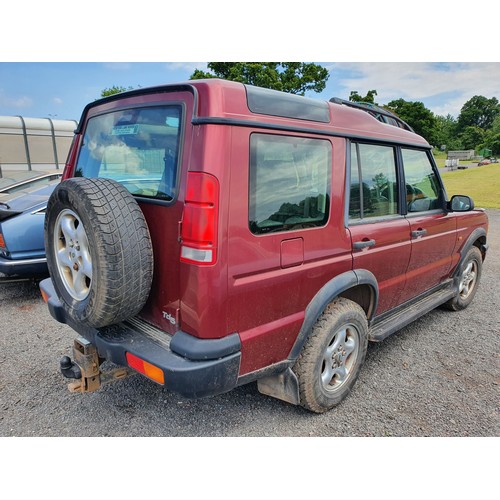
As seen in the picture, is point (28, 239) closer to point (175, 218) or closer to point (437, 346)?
point (175, 218)

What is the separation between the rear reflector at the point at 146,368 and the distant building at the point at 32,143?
55.1 ft

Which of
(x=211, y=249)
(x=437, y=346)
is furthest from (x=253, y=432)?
(x=437, y=346)

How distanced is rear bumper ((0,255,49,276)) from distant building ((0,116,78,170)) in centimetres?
1375

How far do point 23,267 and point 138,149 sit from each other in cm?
311

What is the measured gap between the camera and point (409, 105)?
5506 centimetres

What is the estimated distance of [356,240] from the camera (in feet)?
8.61

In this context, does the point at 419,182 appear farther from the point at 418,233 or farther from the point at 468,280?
the point at 468,280

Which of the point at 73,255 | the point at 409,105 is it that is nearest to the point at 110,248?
the point at 73,255

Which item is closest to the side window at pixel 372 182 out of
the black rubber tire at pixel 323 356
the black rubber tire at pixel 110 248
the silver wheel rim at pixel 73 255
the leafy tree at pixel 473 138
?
the black rubber tire at pixel 323 356

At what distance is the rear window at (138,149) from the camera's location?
2.03 meters

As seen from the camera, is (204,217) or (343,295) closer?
(204,217)

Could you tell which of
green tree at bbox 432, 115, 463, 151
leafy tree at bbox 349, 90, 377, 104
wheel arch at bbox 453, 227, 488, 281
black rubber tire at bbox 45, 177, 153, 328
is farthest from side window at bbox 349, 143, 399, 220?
green tree at bbox 432, 115, 463, 151

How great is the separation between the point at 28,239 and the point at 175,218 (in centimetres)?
342

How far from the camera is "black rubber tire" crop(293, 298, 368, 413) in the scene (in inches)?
94.3
